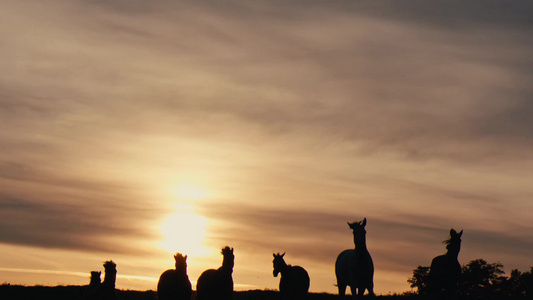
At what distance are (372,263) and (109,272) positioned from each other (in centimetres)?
1250

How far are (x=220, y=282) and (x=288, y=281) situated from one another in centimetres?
558

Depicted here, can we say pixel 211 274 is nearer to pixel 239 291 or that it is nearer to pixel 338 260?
A: pixel 338 260

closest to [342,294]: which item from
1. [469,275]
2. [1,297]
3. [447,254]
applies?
[447,254]

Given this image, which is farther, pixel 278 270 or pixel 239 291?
pixel 239 291

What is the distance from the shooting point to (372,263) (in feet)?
114

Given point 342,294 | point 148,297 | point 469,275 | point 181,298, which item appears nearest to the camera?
point 181,298

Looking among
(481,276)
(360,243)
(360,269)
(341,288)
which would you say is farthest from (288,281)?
(481,276)

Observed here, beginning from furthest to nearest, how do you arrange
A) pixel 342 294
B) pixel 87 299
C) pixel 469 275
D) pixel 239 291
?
pixel 469 275 → pixel 239 291 → pixel 342 294 → pixel 87 299

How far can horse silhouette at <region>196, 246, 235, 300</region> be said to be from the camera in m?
33.4

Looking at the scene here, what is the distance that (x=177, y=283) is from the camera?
33094 mm

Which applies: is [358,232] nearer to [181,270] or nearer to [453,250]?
[453,250]

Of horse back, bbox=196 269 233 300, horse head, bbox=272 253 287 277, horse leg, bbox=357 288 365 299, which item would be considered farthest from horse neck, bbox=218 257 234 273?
horse leg, bbox=357 288 365 299

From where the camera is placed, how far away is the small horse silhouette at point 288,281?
37.8 metres

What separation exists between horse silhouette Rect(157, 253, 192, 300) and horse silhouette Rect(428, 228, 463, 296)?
11886mm
